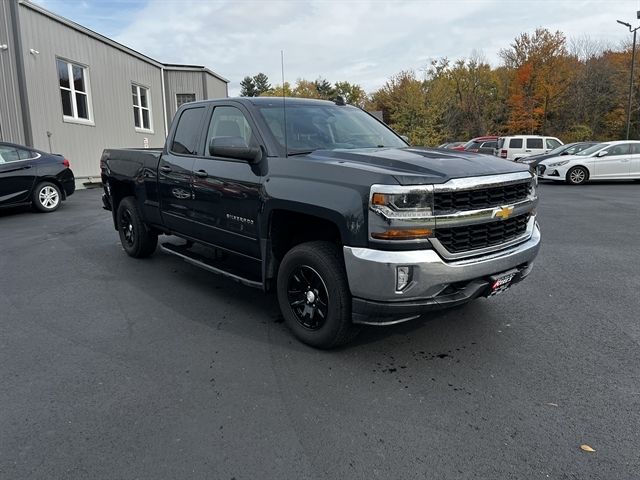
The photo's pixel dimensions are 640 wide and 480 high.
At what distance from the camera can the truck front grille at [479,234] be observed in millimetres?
3326

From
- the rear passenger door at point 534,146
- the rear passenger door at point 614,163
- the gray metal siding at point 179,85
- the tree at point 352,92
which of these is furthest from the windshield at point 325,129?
the tree at point 352,92

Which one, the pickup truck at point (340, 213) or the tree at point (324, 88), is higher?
the tree at point (324, 88)

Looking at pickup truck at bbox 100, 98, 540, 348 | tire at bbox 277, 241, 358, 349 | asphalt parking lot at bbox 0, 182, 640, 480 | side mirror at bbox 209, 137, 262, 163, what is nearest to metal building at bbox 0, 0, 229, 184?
asphalt parking lot at bbox 0, 182, 640, 480

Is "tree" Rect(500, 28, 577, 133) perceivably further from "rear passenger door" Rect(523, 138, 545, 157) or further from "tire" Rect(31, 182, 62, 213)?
"tire" Rect(31, 182, 62, 213)

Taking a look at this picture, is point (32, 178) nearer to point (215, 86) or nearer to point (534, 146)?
point (215, 86)

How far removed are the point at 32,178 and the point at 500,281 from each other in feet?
35.1

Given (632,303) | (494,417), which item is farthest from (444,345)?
(632,303)

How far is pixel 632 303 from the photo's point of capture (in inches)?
189

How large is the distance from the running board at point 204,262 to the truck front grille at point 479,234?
5.54 ft

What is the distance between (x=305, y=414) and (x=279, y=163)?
1.95 metres

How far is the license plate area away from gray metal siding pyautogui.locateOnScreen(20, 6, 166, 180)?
50.2ft

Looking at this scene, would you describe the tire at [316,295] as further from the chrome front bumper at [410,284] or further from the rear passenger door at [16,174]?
the rear passenger door at [16,174]

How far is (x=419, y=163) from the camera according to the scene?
3.52 m

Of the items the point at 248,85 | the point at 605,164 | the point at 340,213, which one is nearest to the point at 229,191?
the point at 340,213
